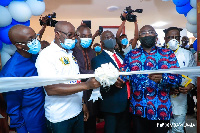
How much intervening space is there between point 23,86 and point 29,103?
1.61 ft

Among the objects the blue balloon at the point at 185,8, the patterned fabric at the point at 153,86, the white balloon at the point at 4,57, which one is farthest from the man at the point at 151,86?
the white balloon at the point at 4,57

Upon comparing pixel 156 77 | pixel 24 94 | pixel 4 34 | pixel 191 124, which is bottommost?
pixel 191 124

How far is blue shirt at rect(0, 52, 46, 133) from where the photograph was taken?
139 cm

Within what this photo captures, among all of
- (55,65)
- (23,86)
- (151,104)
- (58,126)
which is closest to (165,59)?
(151,104)

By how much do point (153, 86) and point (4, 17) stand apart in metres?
1.94

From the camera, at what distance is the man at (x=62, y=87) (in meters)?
1.27

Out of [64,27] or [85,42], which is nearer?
[64,27]

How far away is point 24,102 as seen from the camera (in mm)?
1464

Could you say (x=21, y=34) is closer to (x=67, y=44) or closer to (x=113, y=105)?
(x=67, y=44)

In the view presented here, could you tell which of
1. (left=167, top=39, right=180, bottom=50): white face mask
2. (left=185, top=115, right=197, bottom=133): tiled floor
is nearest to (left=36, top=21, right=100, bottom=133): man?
(left=167, top=39, right=180, bottom=50): white face mask

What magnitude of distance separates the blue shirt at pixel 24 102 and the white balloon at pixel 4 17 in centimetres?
80

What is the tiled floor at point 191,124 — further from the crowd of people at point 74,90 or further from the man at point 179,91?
the crowd of people at point 74,90

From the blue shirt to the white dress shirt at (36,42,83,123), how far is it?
0.17 metres

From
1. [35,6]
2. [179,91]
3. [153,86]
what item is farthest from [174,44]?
[35,6]
